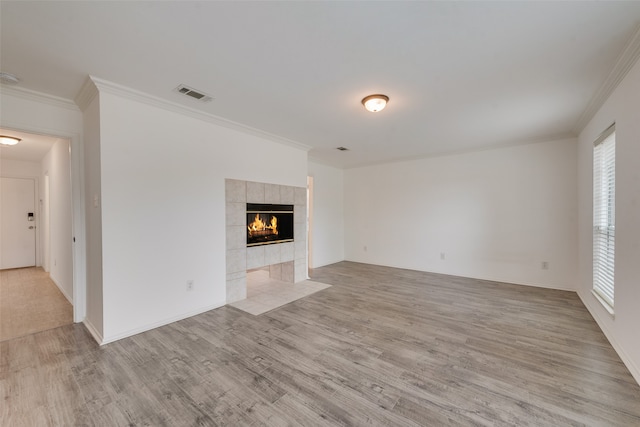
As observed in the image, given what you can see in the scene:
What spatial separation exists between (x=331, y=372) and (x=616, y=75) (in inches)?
141

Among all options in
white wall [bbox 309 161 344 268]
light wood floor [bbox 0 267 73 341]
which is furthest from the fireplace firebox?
light wood floor [bbox 0 267 73 341]

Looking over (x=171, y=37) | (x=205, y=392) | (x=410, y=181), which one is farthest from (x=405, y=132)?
(x=205, y=392)

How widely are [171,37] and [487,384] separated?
347 cm

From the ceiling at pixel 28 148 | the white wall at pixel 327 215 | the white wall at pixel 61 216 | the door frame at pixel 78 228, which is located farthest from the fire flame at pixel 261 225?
the ceiling at pixel 28 148

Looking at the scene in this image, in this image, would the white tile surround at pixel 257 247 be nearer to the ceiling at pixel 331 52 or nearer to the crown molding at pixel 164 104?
the crown molding at pixel 164 104

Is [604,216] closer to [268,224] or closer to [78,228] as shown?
[268,224]

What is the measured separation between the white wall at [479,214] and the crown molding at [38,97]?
17.8ft

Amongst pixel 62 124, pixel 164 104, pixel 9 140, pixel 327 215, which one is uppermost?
pixel 164 104

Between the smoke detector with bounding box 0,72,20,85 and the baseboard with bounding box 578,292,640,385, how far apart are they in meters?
5.70

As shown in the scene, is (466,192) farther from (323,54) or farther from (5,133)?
(5,133)

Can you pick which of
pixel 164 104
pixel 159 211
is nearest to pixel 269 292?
pixel 159 211

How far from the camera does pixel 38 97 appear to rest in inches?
105

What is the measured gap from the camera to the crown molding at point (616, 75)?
1.90 meters

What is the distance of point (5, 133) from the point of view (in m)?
3.85
